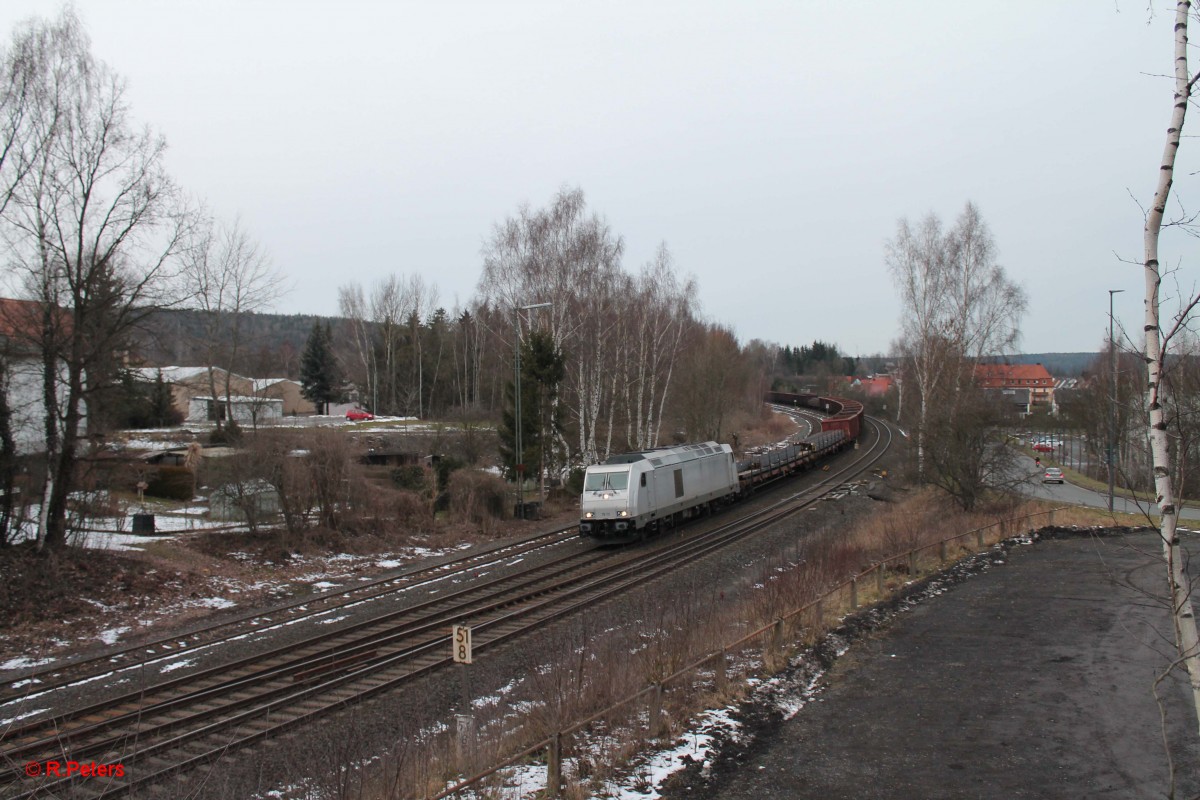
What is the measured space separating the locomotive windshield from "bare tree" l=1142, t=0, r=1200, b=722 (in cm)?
1918

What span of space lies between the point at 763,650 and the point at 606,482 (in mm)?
12250

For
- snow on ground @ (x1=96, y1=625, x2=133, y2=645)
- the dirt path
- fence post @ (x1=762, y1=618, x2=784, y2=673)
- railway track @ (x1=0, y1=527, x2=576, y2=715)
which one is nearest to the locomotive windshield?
railway track @ (x1=0, y1=527, x2=576, y2=715)

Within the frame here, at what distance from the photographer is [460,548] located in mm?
23328

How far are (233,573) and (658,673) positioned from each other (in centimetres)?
1297

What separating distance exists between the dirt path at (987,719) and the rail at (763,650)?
90cm

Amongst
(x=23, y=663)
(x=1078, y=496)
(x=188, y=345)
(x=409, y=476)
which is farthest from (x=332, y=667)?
(x=1078, y=496)

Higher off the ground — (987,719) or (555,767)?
(555,767)

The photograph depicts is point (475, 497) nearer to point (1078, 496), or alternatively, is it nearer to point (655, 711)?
point (655, 711)

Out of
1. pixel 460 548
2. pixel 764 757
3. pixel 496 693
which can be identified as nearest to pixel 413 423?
pixel 460 548

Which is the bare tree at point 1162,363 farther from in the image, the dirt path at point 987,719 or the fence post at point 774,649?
the fence post at point 774,649

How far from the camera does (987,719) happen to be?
9039mm

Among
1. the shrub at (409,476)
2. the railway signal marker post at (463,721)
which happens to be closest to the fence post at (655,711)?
the railway signal marker post at (463,721)

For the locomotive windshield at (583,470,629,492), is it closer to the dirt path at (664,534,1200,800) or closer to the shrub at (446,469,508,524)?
the shrub at (446,469,508,524)

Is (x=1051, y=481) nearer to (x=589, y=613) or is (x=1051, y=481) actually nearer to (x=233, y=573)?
(x=589, y=613)
